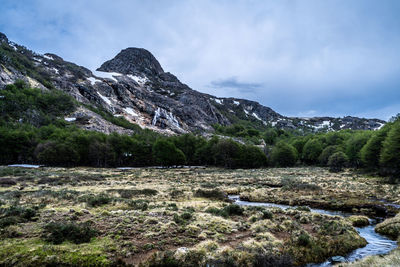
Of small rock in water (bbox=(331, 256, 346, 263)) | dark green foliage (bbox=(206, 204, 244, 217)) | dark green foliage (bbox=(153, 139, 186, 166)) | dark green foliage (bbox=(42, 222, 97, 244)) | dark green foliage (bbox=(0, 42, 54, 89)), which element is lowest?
small rock in water (bbox=(331, 256, 346, 263))

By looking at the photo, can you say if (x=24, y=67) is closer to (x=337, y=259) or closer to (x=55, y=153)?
(x=55, y=153)

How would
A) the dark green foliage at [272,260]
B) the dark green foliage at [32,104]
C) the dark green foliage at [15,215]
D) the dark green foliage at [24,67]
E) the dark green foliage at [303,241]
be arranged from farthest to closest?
the dark green foliage at [24,67] → the dark green foliage at [32,104] → the dark green foliage at [15,215] → the dark green foliage at [303,241] → the dark green foliage at [272,260]

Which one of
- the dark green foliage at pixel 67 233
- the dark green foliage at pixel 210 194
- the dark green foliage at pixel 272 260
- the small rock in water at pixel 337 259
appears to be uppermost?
the dark green foliage at pixel 67 233

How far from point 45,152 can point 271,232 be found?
78.5 meters

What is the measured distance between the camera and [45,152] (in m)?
71.8

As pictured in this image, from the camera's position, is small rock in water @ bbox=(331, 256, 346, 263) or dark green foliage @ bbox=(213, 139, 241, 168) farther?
dark green foliage @ bbox=(213, 139, 241, 168)

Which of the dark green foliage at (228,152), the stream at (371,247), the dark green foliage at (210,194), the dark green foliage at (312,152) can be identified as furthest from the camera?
the dark green foliage at (312,152)

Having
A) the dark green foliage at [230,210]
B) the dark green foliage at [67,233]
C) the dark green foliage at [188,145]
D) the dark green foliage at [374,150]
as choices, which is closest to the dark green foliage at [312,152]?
the dark green foliage at [374,150]

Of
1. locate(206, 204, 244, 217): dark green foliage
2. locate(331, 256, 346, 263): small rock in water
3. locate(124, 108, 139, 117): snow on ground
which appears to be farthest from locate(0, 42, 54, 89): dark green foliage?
locate(331, 256, 346, 263): small rock in water

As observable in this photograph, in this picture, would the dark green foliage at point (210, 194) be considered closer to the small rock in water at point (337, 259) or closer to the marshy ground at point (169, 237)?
the marshy ground at point (169, 237)

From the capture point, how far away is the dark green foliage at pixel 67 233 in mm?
11281

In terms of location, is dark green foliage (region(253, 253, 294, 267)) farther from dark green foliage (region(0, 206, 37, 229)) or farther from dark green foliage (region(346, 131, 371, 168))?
dark green foliage (region(346, 131, 371, 168))

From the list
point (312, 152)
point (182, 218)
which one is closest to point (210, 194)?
point (182, 218)

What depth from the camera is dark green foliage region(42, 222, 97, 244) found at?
37.0ft
